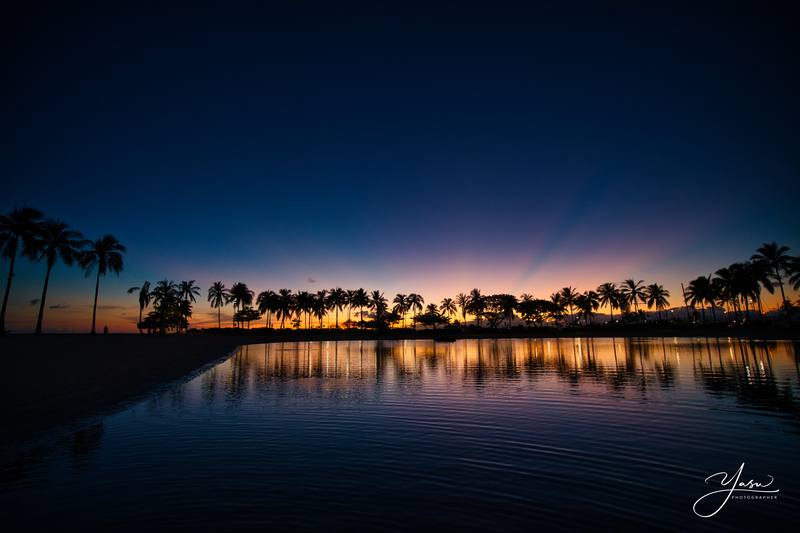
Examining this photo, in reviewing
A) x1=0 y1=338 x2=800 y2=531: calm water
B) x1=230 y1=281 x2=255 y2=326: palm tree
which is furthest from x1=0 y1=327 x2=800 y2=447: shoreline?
x1=230 y1=281 x2=255 y2=326: palm tree

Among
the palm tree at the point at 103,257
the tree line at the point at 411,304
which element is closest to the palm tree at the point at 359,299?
the tree line at the point at 411,304

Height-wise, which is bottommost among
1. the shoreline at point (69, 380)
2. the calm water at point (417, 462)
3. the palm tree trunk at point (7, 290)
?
the calm water at point (417, 462)

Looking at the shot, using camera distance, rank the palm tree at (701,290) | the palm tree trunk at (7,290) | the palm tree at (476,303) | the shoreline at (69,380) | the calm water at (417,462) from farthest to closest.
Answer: the palm tree at (476,303) → the palm tree at (701,290) → the palm tree trunk at (7,290) → the shoreline at (69,380) → the calm water at (417,462)

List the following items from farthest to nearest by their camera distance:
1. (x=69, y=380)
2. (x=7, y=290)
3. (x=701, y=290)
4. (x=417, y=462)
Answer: (x=701, y=290) < (x=7, y=290) < (x=69, y=380) < (x=417, y=462)

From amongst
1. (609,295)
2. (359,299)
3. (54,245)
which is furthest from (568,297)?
(54,245)

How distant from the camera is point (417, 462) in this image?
11.1 meters

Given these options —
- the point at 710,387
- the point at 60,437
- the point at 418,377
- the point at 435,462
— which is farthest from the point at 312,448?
the point at 710,387

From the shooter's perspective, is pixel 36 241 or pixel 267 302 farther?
pixel 267 302

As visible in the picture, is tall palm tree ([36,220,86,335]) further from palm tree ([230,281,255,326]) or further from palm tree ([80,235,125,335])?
palm tree ([230,281,255,326])

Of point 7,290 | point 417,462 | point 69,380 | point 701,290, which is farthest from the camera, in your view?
point 701,290

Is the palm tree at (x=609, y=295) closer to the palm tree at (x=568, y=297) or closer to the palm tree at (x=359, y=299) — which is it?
the palm tree at (x=568, y=297)

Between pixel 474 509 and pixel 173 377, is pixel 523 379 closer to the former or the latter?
pixel 474 509

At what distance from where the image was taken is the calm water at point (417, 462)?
7836 millimetres

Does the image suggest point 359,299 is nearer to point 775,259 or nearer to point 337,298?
point 337,298
